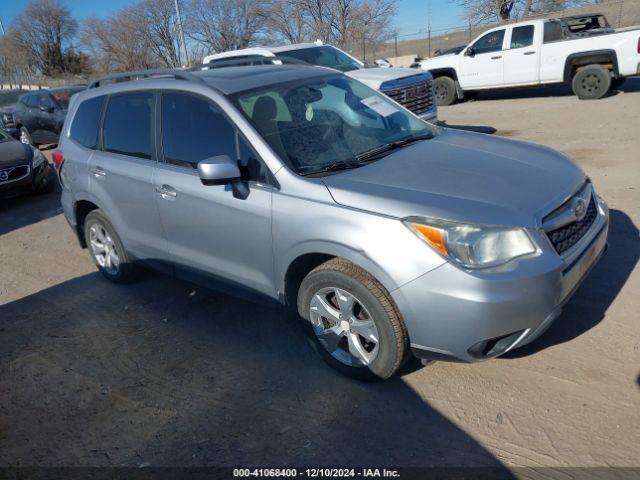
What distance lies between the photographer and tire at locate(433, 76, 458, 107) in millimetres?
14461

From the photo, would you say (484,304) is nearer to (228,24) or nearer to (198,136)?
(198,136)

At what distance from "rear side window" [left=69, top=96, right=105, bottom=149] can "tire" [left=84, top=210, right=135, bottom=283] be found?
66 centimetres

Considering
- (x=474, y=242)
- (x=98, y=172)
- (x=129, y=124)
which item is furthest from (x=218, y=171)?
→ (x=98, y=172)

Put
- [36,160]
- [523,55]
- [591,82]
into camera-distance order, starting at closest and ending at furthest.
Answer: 1. [36,160]
2. [591,82]
3. [523,55]

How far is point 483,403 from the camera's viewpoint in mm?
3016

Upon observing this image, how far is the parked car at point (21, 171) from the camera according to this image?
8805 millimetres

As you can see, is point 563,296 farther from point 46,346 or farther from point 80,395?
point 46,346

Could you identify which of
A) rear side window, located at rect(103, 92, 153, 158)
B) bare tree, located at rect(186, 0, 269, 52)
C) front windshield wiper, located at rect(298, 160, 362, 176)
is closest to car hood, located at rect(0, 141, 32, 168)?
rear side window, located at rect(103, 92, 153, 158)

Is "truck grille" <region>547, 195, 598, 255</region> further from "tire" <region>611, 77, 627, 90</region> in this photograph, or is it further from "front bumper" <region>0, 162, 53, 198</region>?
"tire" <region>611, 77, 627, 90</region>

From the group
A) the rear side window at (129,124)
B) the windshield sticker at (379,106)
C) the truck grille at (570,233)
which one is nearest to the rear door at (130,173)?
the rear side window at (129,124)

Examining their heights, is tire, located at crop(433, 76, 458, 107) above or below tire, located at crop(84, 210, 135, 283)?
above

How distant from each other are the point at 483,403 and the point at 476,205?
112 cm

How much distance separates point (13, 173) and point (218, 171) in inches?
284

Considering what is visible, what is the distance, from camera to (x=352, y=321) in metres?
3.19
